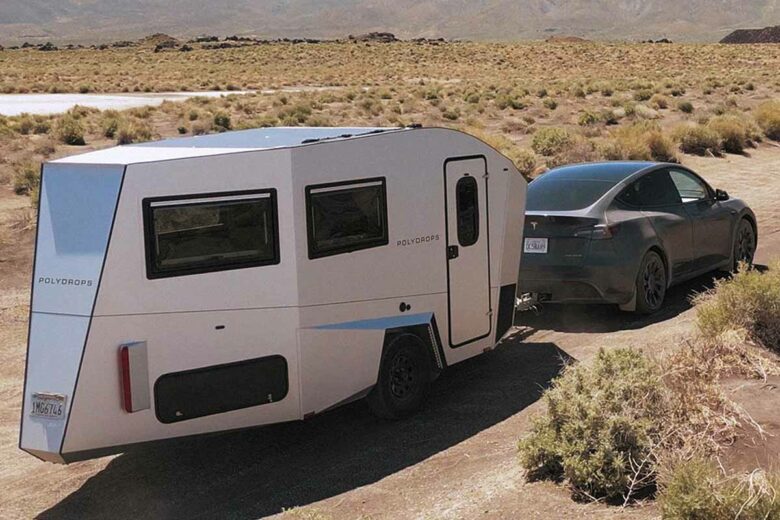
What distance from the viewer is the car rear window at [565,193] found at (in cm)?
1093

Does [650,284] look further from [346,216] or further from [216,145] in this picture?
[216,145]

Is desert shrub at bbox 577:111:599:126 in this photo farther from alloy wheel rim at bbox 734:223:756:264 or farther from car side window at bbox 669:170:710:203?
car side window at bbox 669:170:710:203

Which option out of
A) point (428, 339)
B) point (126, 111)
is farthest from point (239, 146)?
point (126, 111)

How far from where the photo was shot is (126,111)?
38719 mm

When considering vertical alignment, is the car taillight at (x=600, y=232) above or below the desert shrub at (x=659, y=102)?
below

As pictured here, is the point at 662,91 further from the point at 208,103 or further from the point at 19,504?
the point at 19,504

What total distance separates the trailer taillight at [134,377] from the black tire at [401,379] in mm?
2104

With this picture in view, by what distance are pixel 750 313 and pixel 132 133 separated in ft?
78.4

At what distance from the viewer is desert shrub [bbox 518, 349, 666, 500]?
630 cm

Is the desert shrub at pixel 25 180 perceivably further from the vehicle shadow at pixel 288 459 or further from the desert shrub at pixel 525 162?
the vehicle shadow at pixel 288 459

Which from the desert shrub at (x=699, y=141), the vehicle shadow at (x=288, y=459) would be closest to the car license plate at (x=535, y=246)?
the vehicle shadow at (x=288, y=459)

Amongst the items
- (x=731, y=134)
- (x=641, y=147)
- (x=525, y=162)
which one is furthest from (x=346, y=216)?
(x=731, y=134)

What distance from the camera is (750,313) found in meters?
8.94

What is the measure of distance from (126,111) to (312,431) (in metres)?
32.5
